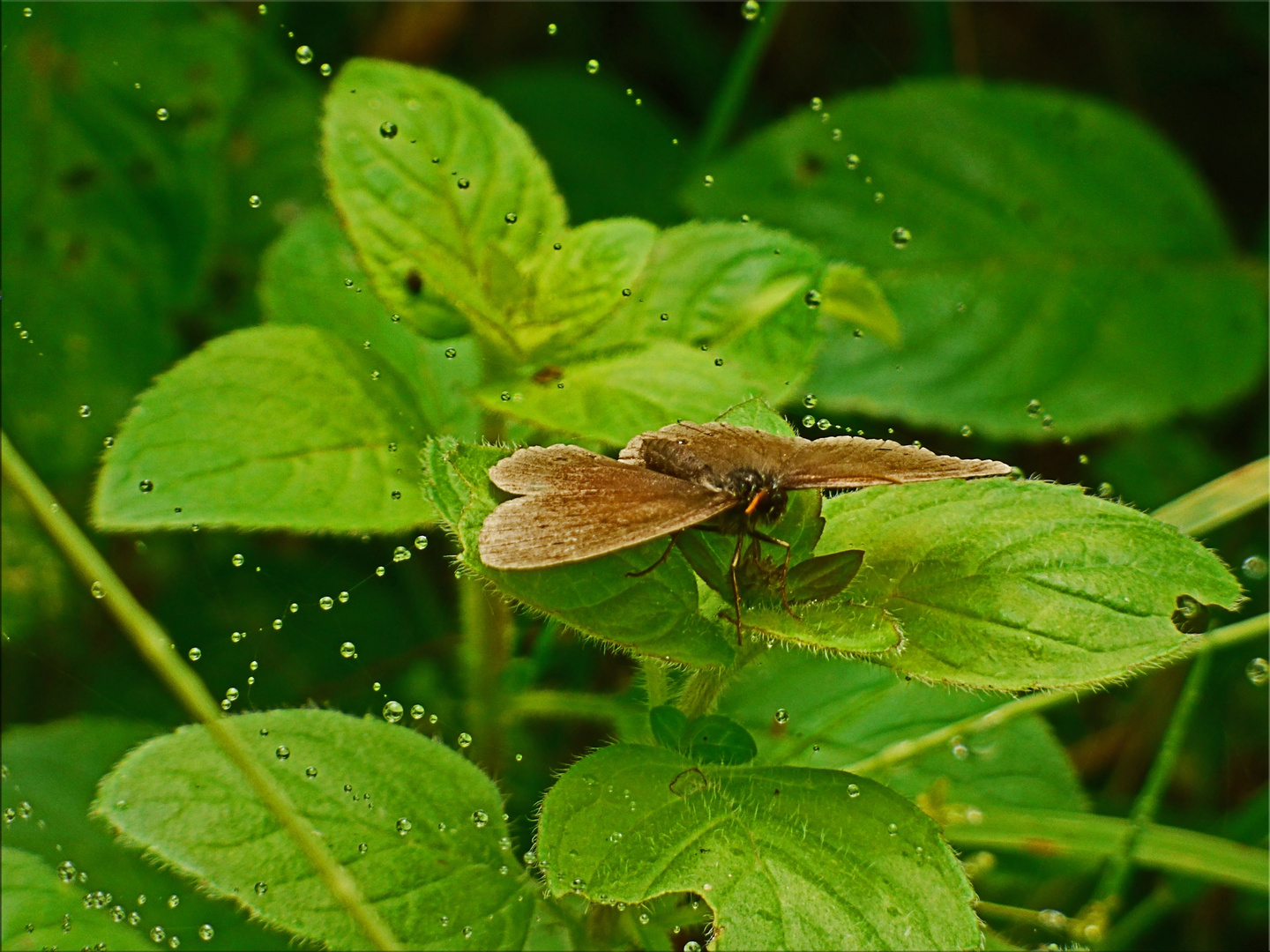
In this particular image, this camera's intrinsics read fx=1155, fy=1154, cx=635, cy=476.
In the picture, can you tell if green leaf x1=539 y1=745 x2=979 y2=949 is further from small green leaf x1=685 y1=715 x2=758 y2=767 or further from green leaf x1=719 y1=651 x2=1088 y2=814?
green leaf x1=719 y1=651 x2=1088 y2=814

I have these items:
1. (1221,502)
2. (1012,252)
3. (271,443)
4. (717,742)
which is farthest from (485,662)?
(1012,252)

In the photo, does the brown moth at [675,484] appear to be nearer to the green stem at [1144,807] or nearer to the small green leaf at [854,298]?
the small green leaf at [854,298]

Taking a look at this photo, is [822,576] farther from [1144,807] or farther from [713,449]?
[1144,807]

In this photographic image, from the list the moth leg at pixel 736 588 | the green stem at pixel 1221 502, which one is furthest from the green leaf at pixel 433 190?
the green stem at pixel 1221 502

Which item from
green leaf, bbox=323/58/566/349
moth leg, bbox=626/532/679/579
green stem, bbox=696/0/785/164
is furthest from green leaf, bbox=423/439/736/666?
green stem, bbox=696/0/785/164

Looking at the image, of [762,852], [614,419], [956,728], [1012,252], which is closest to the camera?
[762,852]

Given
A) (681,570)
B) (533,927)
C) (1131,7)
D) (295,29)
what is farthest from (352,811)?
(1131,7)
